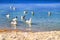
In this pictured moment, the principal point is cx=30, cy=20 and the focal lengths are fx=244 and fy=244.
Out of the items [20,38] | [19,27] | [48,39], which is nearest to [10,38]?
[20,38]

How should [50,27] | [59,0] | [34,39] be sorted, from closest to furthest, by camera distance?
1. [34,39]
2. [50,27]
3. [59,0]

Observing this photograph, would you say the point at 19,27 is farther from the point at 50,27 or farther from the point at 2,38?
the point at 2,38

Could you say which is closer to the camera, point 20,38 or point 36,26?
point 20,38

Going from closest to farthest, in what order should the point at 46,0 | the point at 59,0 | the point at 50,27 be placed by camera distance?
the point at 50,27 → the point at 59,0 → the point at 46,0

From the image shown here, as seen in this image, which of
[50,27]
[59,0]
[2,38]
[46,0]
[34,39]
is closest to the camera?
[2,38]

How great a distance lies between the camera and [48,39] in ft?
20.9

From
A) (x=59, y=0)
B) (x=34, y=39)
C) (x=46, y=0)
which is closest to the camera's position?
(x=34, y=39)

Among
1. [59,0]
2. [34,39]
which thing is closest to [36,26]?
[34,39]

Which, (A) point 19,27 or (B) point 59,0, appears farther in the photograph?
(B) point 59,0

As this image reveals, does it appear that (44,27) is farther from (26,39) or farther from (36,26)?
(26,39)

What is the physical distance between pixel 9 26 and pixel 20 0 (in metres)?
21.9

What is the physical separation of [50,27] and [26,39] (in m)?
5.44

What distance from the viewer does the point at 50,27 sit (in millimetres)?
11789

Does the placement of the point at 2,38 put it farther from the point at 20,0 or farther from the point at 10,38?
the point at 20,0
